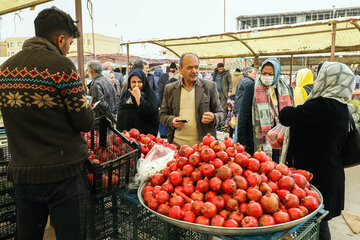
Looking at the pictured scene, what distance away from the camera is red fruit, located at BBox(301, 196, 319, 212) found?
165cm

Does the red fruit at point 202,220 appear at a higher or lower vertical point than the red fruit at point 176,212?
lower

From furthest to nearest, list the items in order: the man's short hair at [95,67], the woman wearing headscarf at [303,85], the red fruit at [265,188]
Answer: the man's short hair at [95,67] → the woman wearing headscarf at [303,85] → the red fruit at [265,188]

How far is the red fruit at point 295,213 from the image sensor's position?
A: 1555mm

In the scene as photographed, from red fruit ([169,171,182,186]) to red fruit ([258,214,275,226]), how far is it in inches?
23.4

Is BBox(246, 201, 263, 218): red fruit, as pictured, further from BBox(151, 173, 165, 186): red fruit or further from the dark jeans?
the dark jeans

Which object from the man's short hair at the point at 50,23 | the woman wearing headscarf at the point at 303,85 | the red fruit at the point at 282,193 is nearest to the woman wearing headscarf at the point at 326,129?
the red fruit at the point at 282,193

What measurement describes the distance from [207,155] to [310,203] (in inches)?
27.5

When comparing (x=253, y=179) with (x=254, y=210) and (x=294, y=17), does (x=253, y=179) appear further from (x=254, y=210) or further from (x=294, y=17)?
(x=294, y=17)

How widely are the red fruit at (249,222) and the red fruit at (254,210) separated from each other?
0.12 feet

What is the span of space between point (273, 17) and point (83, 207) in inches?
2676

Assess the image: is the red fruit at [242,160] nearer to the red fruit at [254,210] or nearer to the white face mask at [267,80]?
the red fruit at [254,210]

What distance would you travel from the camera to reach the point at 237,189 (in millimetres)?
1701

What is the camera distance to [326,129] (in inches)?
88.9

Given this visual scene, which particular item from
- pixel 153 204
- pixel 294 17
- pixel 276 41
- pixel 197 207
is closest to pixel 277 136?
pixel 197 207
